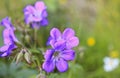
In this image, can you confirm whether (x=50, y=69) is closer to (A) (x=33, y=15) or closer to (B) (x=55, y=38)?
(B) (x=55, y=38)

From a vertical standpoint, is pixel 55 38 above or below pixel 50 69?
above

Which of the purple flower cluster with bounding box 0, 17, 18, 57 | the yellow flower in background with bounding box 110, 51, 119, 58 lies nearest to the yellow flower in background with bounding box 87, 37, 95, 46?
the yellow flower in background with bounding box 110, 51, 119, 58

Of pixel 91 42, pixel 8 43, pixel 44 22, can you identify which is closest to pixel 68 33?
pixel 8 43

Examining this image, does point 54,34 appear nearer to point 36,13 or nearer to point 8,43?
point 8,43

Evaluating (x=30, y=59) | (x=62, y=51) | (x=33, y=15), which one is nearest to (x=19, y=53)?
(x=30, y=59)

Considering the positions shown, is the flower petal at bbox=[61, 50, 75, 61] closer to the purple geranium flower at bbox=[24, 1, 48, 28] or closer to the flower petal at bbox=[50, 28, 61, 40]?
the flower petal at bbox=[50, 28, 61, 40]

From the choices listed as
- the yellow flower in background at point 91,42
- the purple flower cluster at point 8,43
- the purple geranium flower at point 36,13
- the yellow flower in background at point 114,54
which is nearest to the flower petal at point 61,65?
the purple flower cluster at point 8,43
